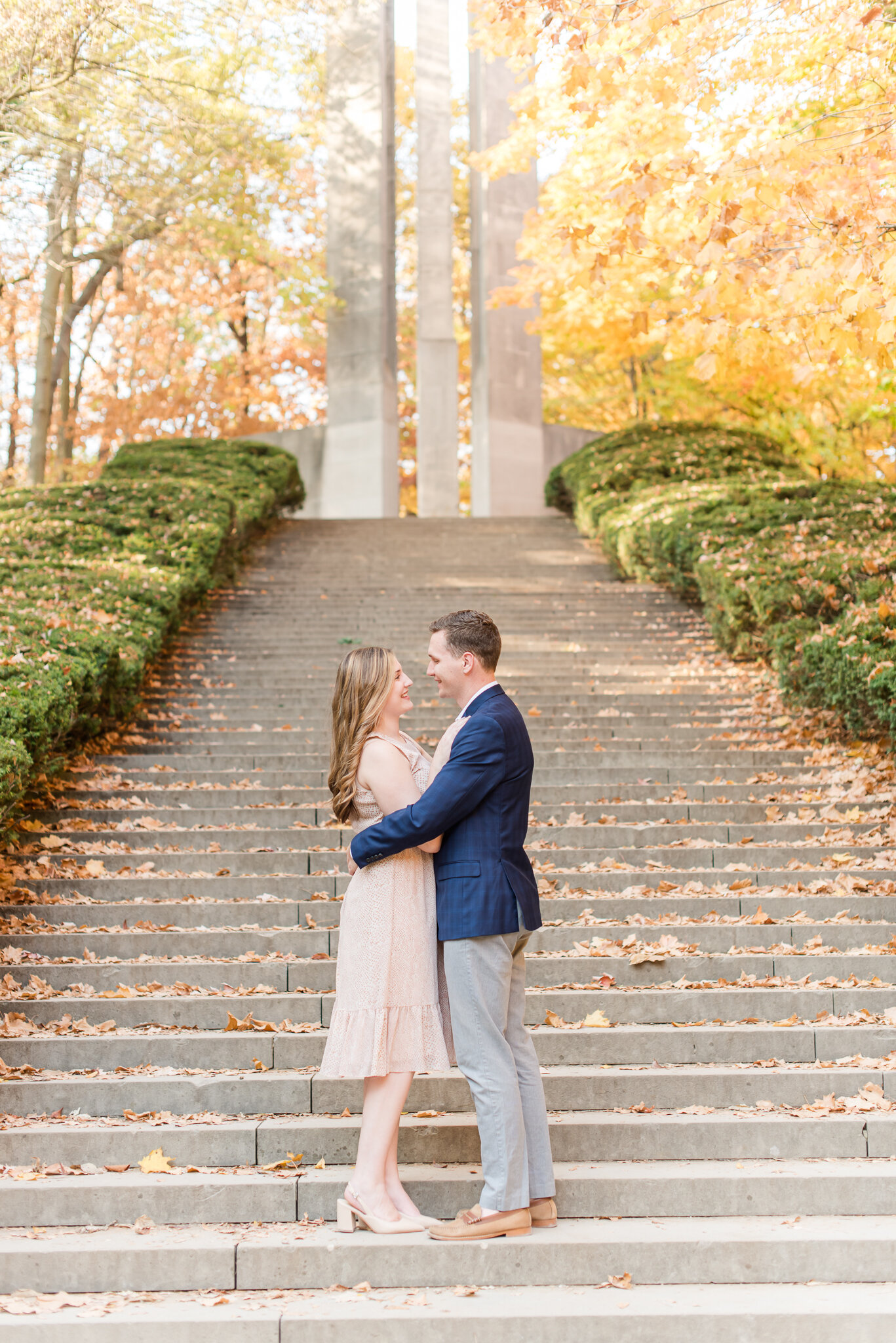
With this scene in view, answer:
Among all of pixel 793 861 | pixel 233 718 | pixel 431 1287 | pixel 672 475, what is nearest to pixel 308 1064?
pixel 431 1287

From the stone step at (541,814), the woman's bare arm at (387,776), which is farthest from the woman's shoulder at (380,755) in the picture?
the stone step at (541,814)

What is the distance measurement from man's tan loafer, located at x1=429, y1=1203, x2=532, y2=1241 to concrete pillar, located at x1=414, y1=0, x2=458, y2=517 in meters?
18.6

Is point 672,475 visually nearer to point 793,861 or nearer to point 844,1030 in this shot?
point 793,861

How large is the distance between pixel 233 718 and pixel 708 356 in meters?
5.16

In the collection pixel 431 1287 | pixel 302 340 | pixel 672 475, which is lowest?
pixel 431 1287

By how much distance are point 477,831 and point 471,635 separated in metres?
0.63

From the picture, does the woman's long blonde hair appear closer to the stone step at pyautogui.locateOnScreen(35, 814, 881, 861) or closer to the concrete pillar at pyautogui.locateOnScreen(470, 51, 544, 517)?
the stone step at pyautogui.locateOnScreen(35, 814, 881, 861)

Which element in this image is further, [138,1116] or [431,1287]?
[138,1116]

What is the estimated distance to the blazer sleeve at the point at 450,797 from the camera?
3.56 metres

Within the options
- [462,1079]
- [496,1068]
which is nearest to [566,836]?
[462,1079]

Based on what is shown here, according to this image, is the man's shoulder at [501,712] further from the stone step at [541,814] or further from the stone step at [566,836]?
the stone step at [541,814]

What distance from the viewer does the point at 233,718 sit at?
31.0 ft

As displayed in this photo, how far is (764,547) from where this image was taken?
11.0 meters

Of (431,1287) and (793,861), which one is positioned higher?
(793,861)
